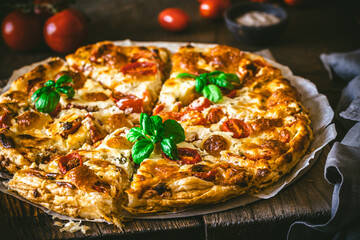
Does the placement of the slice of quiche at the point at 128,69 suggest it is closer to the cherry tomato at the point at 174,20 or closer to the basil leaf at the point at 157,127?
the basil leaf at the point at 157,127

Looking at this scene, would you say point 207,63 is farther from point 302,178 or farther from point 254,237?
point 254,237

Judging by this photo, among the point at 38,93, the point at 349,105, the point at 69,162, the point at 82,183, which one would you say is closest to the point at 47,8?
the point at 38,93

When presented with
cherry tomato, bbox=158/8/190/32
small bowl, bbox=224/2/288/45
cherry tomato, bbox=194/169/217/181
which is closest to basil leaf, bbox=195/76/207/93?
cherry tomato, bbox=194/169/217/181

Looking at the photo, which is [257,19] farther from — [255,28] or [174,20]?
[174,20]

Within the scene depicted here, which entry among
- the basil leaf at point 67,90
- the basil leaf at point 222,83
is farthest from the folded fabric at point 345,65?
the basil leaf at point 67,90

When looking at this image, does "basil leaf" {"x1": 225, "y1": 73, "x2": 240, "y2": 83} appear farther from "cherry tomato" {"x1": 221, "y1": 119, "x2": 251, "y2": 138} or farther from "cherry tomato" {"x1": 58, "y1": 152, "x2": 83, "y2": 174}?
"cherry tomato" {"x1": 58, "y1": 152, "x2": 83, "y2": 174}

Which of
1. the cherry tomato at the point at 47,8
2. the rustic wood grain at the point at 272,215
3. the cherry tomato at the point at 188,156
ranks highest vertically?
the cherry tomato at the point at 47,8
